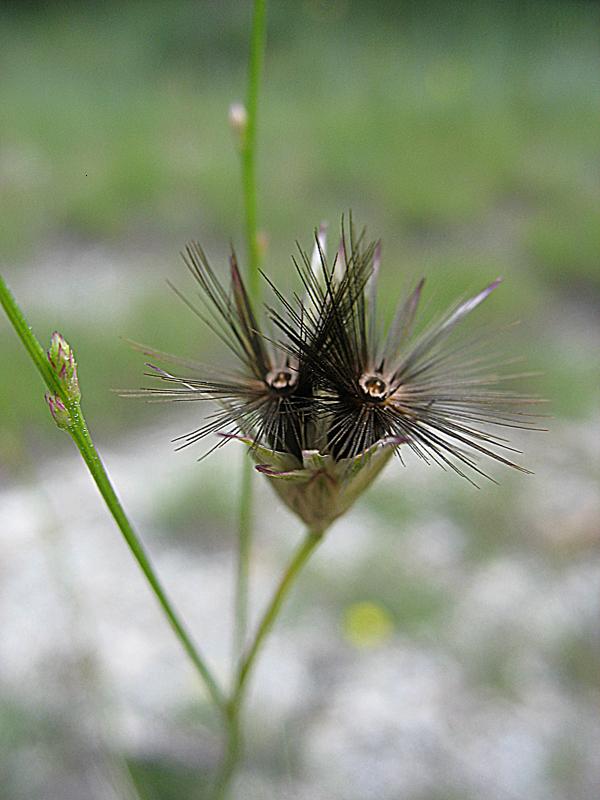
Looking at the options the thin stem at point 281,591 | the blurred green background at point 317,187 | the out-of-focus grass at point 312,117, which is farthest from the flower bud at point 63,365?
the out-of-focus grass at point 312,117

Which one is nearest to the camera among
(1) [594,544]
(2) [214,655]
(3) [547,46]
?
(2) [214,655]

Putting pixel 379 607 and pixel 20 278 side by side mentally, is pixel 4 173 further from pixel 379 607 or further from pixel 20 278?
pixel 379 607

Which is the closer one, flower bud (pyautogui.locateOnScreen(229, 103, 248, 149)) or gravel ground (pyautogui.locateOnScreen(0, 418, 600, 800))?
flower bud (pyautogui.locateOnScreen(229, 103, 248, 149))

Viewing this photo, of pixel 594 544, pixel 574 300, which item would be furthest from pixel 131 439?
pixel 574 300

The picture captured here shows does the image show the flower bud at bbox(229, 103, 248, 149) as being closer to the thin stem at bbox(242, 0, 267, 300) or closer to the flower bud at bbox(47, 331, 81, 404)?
the thin stem at bbox(242, 0, 267, 300)

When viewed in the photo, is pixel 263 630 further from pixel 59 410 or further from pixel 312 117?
pixel 312 117

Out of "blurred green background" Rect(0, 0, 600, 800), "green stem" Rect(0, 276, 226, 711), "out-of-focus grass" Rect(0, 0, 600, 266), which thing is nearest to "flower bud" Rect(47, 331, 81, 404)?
"green stem" Rect(0, 276, 226, 711)
